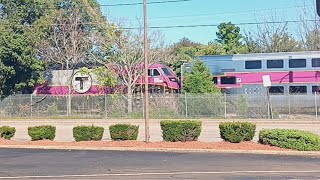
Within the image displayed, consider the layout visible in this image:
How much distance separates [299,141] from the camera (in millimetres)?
19078

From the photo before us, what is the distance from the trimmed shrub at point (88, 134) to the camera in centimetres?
2292

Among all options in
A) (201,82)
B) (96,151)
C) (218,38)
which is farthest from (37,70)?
(218,38)

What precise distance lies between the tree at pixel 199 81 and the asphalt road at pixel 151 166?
22.1 meters

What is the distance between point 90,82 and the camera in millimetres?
48688

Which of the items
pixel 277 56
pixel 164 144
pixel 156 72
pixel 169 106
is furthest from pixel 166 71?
pixel 164 144

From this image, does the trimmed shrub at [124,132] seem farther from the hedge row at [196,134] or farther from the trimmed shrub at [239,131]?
the trimmed shrub at [239,131]

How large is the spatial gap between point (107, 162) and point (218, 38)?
316 ft

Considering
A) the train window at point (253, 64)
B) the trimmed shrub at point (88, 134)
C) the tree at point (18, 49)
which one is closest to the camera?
the trimmed shrub at point (88, 134)

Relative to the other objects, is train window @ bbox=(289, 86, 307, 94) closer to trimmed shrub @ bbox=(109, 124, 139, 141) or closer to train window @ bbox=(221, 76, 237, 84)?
train window @ bbox=(221, 76, 237, 84)

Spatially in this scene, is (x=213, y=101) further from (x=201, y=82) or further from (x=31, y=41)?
(x=31, y=41)

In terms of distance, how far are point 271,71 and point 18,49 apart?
903 inches

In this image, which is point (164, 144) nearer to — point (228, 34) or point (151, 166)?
point (151, 166)

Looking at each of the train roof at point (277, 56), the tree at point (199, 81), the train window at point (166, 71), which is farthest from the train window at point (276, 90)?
the train window at point (166, 71)

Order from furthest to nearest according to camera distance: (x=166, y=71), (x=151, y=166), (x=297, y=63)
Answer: (x=166, y=71) → (x=297, y=63) → (x=151, y=166)
